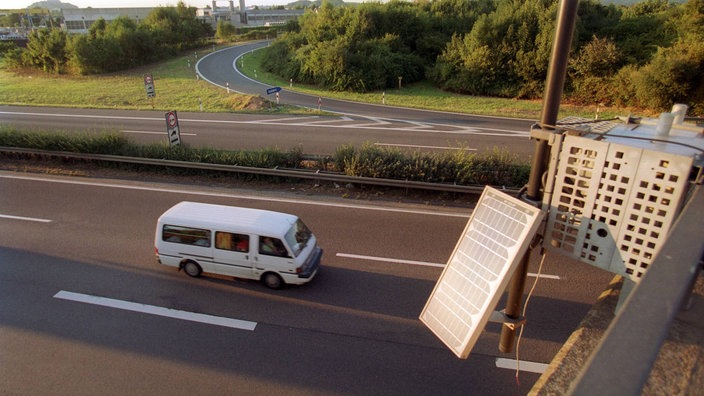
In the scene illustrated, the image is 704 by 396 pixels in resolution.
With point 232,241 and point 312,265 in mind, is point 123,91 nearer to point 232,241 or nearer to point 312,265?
point 232,241

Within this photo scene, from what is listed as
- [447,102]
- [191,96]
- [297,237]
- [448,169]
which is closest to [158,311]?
[297,237]

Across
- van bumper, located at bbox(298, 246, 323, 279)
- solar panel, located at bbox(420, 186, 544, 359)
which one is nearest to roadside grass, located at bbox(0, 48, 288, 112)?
van bumper, located at bbox(298, 246, 323, 279)

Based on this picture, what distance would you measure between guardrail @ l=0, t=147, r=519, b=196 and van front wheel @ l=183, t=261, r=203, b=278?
17.4 feet

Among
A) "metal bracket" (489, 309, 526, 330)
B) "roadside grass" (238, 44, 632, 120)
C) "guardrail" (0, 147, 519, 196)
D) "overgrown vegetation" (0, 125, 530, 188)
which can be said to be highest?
"metal bracket" (489, 309, 526, 330)

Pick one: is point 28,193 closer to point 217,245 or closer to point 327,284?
point 217,245

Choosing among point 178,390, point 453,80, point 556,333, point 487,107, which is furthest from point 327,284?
point 453,80

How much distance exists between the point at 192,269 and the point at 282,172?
5.34 meters

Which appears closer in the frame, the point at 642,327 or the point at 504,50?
the point at 642,327

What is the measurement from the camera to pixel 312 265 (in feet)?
26.9

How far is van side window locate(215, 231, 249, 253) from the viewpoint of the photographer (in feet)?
26.5

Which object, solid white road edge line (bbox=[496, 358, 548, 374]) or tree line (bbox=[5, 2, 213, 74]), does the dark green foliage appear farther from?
tree line (bbox=[5, 2, 213, 74])

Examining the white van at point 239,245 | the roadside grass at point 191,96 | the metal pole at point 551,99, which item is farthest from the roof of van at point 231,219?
the roadside grass at point 191,96

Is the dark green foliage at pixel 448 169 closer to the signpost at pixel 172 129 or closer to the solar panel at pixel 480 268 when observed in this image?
the signpost at pixel 172 129

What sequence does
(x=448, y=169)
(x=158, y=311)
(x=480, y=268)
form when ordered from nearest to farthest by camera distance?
(x=480, y=268)
(x=158, y=311)
(x=448, y=169)
